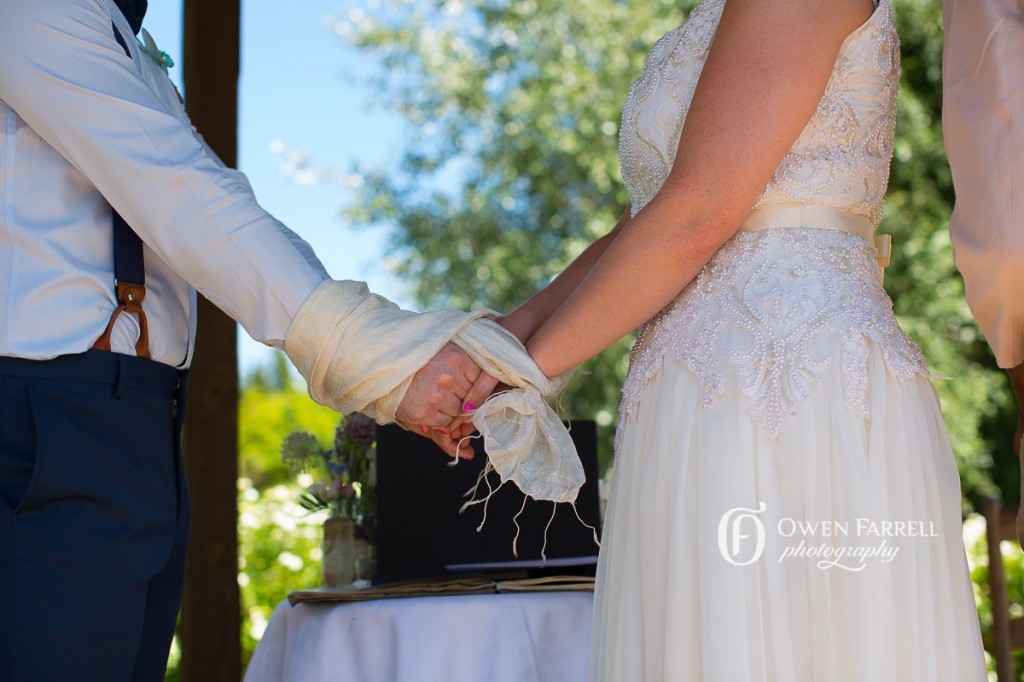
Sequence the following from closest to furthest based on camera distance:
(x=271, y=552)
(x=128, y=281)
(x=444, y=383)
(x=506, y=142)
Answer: (x=128, y=281) → (x=444, y=383) → (x=271, y=552) → (x=506, y=142)

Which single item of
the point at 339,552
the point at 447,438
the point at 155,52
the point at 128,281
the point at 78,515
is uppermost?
the point at 155,52

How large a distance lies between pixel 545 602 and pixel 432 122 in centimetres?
772

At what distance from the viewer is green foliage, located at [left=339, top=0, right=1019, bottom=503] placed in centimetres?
853

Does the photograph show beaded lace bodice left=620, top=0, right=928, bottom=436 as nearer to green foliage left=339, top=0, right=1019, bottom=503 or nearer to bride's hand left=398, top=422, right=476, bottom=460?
bride's hand left=398, top=422, right=476, bottom=460

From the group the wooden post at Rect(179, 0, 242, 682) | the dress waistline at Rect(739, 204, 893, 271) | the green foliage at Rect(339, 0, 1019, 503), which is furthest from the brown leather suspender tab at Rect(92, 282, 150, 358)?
the green foliage at Rect(339, 0, 1019, 503)

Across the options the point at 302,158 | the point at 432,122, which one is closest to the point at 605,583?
the point at 432,122

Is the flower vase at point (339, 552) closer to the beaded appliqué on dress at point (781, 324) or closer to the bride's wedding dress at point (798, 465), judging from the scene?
the bride's wedding dress at point (798, 465)

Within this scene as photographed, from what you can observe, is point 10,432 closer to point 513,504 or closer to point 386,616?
point 386,616

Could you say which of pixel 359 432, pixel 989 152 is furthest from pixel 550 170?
pixel 989 152

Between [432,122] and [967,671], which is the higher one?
[432,122]

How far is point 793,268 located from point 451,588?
3.59ft

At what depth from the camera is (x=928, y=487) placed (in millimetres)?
1688

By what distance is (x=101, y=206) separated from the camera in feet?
6.23

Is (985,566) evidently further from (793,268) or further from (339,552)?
(793,268)
